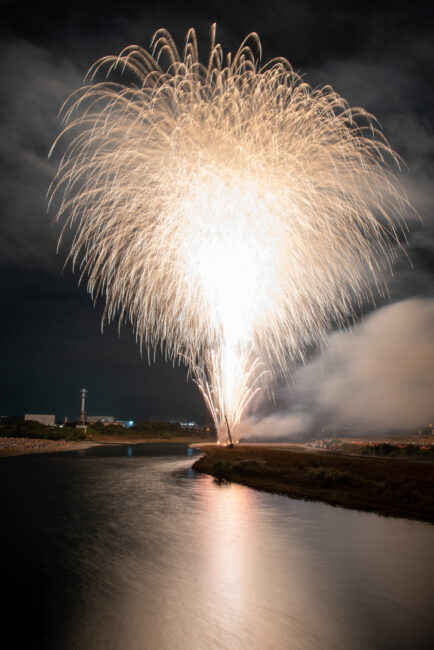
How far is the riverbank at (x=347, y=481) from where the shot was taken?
61.9 ft

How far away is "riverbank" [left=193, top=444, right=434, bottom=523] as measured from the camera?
18875 mm

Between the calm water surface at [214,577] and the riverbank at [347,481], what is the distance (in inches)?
51.8

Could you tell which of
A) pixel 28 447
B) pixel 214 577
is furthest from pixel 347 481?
pixel 28 447

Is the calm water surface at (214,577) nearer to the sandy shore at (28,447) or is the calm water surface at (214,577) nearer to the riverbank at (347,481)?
the riverbank at (347,481)

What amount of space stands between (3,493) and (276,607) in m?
20.3

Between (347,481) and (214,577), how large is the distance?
46.5 ft

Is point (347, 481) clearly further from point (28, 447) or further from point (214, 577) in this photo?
point (28, 447)

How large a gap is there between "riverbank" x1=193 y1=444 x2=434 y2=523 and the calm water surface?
4.32ft

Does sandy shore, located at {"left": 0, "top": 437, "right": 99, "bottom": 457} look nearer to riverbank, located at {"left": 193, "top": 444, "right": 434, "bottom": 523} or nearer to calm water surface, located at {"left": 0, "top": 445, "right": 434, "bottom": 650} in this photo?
riverbank, located at {"left": 193, "top": 444, "right": 434, "bottom": 523}

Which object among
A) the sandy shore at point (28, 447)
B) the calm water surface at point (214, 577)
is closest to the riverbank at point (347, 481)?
the calm water surface at point (214, 577)

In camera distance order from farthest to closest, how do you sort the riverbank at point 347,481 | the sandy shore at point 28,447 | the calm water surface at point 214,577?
the sandy shore at point 28,447, the riverbank at point 347,481, the calm water surface at point 214,577

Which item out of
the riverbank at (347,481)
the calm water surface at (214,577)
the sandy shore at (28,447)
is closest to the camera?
the calm water surface at (214,577)

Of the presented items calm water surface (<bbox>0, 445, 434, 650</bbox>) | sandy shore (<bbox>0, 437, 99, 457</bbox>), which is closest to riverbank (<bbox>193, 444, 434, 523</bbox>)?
calm water surface (<bbox>0, 445, 434, 650</bbox>)

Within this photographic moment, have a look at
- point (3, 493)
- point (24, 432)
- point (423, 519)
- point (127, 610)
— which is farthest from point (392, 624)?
point (24, 432)
